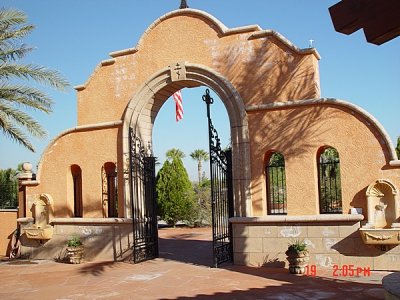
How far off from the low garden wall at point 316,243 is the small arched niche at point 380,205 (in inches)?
12.1

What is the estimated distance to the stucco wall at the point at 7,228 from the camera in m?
15.0

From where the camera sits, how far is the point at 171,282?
9.66 metres

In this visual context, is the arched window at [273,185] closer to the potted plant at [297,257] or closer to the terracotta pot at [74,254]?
the potted plant at [297,257]

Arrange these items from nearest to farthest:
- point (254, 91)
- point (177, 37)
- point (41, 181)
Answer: point (254, 91)
point (177, 37)
point (41, 181)

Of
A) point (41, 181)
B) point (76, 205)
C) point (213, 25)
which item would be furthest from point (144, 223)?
point (213, 25)

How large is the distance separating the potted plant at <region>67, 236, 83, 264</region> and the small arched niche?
7.83 m

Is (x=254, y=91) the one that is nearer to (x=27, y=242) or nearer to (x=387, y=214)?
(x=387, y=214)

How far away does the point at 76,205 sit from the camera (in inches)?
563

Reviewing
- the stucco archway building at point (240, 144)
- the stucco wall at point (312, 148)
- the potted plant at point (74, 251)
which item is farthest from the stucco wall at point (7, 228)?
the stucco wall at point (312, 148)

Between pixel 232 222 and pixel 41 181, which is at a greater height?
pixel 41 181

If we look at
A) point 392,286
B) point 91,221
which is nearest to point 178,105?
point 91,221

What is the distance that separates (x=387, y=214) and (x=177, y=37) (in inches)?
275

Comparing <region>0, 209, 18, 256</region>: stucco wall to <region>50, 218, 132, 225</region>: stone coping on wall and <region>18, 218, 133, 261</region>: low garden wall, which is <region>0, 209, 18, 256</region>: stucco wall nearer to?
<region>18, 218, 133, 261</region>: low garden wall
